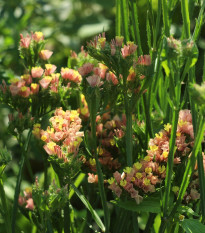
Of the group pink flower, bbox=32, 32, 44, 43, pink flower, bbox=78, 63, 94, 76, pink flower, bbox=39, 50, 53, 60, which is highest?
pink flower, bbox=32, 32, 44, 43

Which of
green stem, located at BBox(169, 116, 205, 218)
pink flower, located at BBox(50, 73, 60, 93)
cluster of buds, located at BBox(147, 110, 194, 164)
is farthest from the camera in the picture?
pink flower, located at BBox(50, 73, 60, 93)

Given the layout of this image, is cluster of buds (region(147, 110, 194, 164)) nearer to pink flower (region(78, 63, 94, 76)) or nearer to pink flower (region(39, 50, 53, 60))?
pink flower (region(78, 63, 94, 76))

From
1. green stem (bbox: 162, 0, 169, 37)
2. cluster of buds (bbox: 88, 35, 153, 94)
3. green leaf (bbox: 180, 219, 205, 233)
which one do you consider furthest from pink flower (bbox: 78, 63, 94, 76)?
green leaf (bbox: 180, 219, 205, 233)

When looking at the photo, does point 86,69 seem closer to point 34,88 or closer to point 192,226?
point 34,88

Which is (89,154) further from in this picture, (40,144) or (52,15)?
(52,15)

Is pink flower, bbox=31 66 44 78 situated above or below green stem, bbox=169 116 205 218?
above

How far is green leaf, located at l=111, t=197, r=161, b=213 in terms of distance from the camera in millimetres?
679

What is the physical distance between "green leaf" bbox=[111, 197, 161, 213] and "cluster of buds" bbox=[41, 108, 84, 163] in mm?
102

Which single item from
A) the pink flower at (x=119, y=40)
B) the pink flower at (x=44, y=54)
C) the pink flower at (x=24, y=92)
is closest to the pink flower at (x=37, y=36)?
the pink flower at (x=44, y=54)

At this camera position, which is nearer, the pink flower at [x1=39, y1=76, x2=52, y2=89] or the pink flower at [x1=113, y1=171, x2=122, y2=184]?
the pink flower at [x1=113, y1=171, x2=122, y2=184]

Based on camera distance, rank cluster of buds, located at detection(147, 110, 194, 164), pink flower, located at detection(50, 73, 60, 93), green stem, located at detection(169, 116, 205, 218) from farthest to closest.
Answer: pink flower, located at detection(50, 73, 60, 93)
cluster of buds, located at detection(147, 110, 194, 164)
green stem, located at detection(169, 116, 205, 218)

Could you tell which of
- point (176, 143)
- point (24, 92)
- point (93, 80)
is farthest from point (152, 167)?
point (24, 92)

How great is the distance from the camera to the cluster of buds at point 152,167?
2.26 ft

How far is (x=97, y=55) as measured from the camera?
2.37 ft
